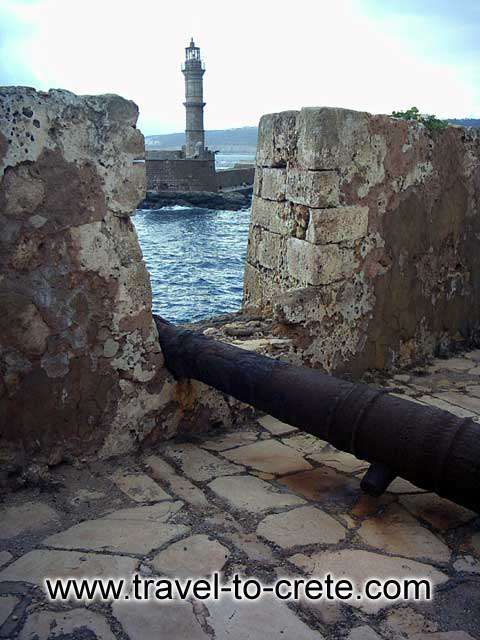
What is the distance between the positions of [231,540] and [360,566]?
1.82 feet

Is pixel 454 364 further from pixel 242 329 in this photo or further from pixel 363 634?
pixel 363 634

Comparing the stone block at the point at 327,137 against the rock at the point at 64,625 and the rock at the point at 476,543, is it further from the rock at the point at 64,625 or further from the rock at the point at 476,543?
the rock at the point at 64,625

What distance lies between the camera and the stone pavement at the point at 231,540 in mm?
2213

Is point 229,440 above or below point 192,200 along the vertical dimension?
below

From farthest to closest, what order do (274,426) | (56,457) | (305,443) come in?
(274,426) → (305,443) → (56,457)

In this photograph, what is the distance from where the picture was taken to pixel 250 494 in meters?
3.18

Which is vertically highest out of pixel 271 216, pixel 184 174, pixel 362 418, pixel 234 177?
pixel 184 174

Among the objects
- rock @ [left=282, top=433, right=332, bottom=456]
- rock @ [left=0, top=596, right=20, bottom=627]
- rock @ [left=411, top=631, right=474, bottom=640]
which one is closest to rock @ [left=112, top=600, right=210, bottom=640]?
rock @ [left=0, top=596, right=20, bottom=627]

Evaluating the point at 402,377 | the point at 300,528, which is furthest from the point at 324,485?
the point at 402,377

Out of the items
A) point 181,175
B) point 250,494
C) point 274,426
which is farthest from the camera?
point 181,175

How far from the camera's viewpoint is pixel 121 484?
3.27 metres

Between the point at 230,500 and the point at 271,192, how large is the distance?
8.59 ft

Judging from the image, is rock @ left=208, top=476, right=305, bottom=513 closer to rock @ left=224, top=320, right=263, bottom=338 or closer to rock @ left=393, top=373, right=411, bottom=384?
rock @ left=224, top=320, right=263, bottom=338

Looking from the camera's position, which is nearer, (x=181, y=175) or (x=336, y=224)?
(x=336, y=224)
